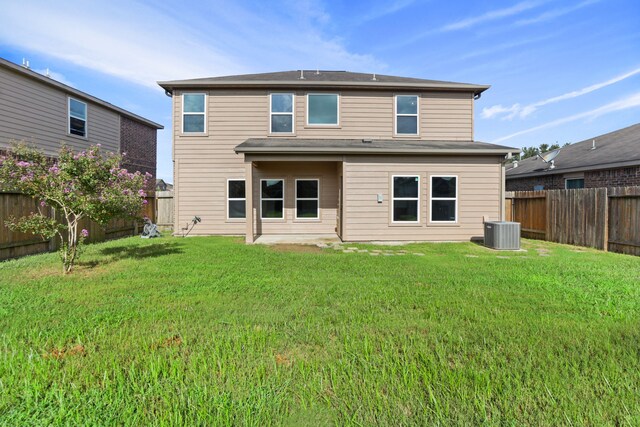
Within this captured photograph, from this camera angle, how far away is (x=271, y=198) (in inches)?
467

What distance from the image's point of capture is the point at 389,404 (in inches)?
81.4

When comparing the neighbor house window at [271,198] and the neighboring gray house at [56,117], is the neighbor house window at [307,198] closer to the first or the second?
the neighbor house window at [271,198]

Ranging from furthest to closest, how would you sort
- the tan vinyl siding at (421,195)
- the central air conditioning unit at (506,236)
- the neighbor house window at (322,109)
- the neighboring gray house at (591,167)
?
the neighboring gray house at (591,167) → the neighbor house window at (322,109) → the tan vinyl siding at (421,195) → the central air conditioning unit at (506,236)

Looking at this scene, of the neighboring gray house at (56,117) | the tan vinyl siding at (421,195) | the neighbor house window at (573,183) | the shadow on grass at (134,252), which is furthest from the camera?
the neighbor house window at (573,183)

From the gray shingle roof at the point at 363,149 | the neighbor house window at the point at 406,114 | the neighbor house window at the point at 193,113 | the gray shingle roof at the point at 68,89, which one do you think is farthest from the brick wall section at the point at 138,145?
the neighbor house window at the point at 406,114

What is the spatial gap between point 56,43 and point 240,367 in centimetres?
1347

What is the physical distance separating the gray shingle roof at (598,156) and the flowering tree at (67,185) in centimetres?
1721

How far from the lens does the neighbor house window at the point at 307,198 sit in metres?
11.8

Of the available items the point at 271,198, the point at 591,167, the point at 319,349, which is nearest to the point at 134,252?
the point at 271,198

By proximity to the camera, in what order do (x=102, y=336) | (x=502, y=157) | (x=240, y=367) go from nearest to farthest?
1. (x=240, y=367)
2. (x=102, y=336)
3. (x=502, y=157)

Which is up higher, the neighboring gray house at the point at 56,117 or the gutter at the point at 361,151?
the neighboring gray house at the point at 56,117

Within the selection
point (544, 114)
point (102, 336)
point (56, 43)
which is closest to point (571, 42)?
point (544, 114)

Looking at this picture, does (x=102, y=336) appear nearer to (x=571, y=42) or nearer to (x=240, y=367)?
(x=240, y=367)

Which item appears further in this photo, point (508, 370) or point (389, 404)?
point (508, 370)
